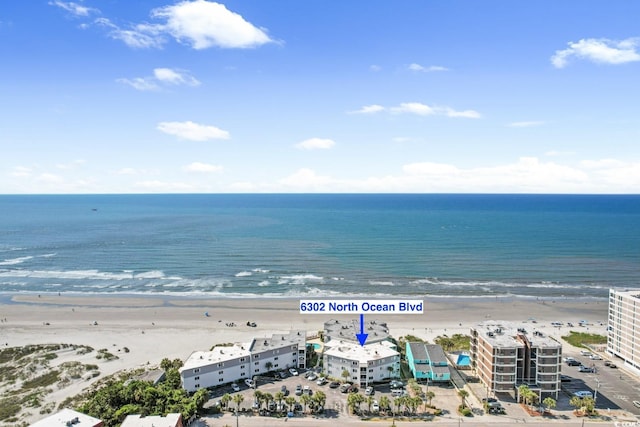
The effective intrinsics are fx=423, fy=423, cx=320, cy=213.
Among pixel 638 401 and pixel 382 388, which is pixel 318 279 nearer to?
pixel 382 388

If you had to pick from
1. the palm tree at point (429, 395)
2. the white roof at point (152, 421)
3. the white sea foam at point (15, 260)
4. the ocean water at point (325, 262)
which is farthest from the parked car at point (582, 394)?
the white sea foam at point (15, 260)

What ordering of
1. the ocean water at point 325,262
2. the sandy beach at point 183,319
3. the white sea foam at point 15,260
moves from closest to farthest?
the sandy beach at point 183,319 → the ocean water at point 325,262 → the white sea foam at point 15,260

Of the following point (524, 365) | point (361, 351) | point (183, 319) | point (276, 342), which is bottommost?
point (183, 319)

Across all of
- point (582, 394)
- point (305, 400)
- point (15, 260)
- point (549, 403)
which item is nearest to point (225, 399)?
point (305, 400)

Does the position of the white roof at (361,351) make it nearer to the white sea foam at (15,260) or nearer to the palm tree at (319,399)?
the palm tree at (319,399)

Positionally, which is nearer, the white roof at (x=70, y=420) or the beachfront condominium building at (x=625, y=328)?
the white roof at (x=70, y=420)

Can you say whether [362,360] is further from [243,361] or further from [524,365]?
[524,365]

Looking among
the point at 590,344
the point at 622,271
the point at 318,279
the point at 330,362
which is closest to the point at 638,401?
the point at 590,344

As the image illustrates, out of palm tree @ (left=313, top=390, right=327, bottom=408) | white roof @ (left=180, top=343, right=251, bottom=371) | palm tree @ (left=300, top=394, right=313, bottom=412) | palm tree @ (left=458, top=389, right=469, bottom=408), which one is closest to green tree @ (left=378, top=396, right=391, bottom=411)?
palm tree @ (left=313, top=390, right=327, bottom=408)
